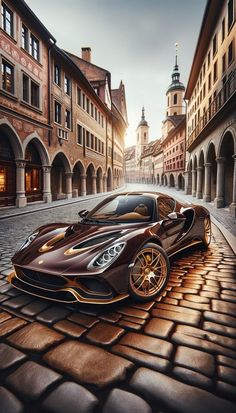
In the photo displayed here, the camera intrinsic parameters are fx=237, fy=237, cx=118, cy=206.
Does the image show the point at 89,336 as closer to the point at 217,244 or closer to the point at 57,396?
the point at 57,396

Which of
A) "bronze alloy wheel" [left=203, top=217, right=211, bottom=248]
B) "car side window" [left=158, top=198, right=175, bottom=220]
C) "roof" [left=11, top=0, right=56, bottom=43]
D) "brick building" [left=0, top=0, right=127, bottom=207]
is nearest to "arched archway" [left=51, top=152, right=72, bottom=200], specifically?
"brick building" [left=0, top=0, right=127, bottom=207]

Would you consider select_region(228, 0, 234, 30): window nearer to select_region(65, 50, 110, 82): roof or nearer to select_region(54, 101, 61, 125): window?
select_region(54, 101, 61, 125): window

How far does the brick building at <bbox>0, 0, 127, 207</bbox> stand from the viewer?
1353cm

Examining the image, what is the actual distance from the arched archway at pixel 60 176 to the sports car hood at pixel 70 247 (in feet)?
58.4

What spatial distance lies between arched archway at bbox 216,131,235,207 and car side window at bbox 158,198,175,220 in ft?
34.1

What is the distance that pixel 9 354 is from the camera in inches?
79.0

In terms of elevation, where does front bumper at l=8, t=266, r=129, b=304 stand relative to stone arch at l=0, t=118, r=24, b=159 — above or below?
below

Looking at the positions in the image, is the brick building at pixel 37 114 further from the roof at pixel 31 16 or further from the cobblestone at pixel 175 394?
the cobblestone at pixel 175 394

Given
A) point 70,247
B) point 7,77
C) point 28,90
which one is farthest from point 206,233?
point 28,90

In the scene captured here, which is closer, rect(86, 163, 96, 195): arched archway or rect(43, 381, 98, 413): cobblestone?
rect(43, 381, 98, 413): cobblestone

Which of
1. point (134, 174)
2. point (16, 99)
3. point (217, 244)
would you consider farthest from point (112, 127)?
point (134, 174)

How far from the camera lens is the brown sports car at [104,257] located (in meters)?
2.54

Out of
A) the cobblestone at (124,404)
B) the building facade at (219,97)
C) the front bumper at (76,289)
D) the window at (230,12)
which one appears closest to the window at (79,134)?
the building facade at (219,97)

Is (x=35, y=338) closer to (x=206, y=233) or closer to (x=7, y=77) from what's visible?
(x=206, y=233)
